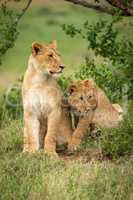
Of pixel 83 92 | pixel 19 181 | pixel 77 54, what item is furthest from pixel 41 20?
A: pixel 19 181

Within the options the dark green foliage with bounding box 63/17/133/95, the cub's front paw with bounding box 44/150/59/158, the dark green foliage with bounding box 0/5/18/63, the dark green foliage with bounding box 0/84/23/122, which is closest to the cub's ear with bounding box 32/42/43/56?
the dark green foliage with bounding box 63/17/133/95

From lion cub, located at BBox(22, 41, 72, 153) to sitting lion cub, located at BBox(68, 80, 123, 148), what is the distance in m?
0.38

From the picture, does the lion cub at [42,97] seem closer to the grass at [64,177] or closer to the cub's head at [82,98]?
the grass at [64,177]

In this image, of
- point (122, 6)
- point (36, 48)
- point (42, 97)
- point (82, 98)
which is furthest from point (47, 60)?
point (122, 6)

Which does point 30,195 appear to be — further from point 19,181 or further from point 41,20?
point 41,20

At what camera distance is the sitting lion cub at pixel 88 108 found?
35.9ft

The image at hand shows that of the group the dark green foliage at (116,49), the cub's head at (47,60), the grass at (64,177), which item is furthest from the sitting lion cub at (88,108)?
the dark green foliage at (116,49)

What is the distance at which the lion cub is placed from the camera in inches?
A: 412

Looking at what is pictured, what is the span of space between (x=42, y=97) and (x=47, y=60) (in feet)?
1.21

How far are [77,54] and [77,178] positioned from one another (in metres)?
13.3

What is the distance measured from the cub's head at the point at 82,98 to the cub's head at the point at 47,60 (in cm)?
66

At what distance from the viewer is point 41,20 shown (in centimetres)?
2720

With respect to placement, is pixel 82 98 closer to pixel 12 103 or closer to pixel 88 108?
pixel 88 108

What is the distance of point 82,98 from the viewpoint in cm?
1101
